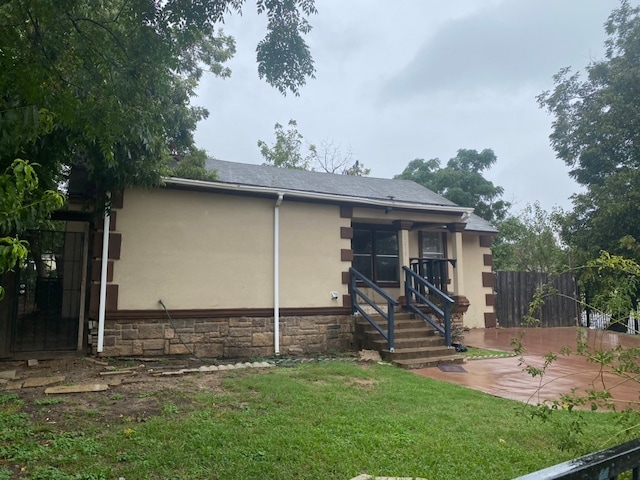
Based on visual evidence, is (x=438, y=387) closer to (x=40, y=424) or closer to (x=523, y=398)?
(x=523, y=398)

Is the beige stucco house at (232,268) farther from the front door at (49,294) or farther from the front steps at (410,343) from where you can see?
the front door at (49,294)

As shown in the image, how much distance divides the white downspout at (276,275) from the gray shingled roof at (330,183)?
65.0 inches

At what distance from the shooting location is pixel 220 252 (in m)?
7.89

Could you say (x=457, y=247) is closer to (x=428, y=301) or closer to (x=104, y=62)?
(x=428, y=301)

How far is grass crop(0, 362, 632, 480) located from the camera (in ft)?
9.60

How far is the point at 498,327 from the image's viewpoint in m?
13.0

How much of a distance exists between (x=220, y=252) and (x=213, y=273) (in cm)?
40

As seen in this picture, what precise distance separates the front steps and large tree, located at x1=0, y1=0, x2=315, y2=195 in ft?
15.2

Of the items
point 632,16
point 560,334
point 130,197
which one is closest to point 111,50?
point 130,197

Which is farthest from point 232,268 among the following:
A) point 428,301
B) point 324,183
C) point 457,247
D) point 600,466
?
point 600,466

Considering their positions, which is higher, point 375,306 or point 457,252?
point 457,252

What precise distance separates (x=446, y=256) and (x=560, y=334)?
3854 mm

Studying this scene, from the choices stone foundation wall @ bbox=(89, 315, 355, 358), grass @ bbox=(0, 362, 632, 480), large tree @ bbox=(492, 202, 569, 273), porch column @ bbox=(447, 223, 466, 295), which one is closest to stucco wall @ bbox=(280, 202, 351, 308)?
stone foundation wall @ bbox=(89, 315, 355, 358)

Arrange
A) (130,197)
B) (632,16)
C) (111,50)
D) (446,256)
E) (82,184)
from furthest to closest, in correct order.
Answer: (632,16) → (446,256) → (82,184) → (130,197) → (111,50)
